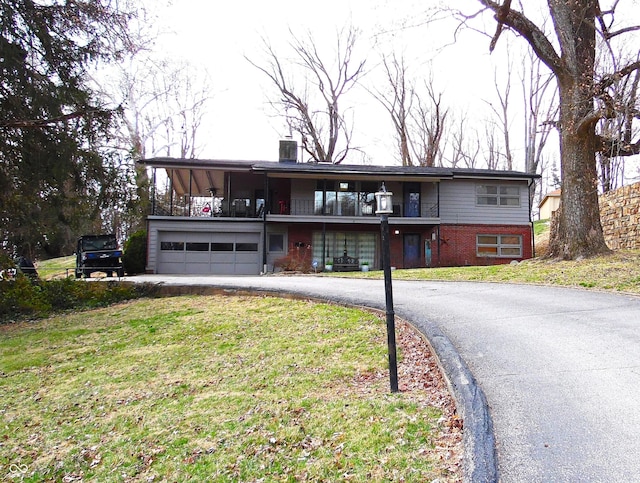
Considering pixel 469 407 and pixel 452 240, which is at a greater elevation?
pixel 452 240

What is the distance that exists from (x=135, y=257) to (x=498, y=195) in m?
18.2

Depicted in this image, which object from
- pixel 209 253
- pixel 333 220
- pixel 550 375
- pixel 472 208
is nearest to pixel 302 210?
pixel 333 220

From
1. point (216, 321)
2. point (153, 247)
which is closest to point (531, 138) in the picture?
point (153, 247)

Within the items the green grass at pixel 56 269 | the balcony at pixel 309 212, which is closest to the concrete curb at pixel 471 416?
the balcony at pixel 309 212

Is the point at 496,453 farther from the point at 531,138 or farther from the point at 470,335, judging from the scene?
the point at 531,138

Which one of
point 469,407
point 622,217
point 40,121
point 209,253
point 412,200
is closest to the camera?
point 469,407

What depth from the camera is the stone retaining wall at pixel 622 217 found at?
14.8m

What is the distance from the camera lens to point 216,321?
8.89 metres

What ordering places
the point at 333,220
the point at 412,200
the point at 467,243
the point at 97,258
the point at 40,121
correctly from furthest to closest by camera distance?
the point at 412,200 → the point at 467,243 → the point at 97,258 → the point at 333,220 → the point at 40,121

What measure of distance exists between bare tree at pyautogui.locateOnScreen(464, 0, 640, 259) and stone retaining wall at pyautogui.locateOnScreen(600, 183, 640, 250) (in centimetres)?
269

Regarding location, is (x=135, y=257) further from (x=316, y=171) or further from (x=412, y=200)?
(x=412, y=200)

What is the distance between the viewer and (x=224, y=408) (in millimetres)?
4711

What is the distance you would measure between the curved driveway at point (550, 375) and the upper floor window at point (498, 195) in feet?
51.0

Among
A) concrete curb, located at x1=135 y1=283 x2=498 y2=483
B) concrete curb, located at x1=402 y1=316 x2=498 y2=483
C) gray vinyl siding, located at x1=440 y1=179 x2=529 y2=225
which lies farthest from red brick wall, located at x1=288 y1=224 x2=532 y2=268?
concrete curb, located at x1=402 y1=316 x2=498 y2=483
